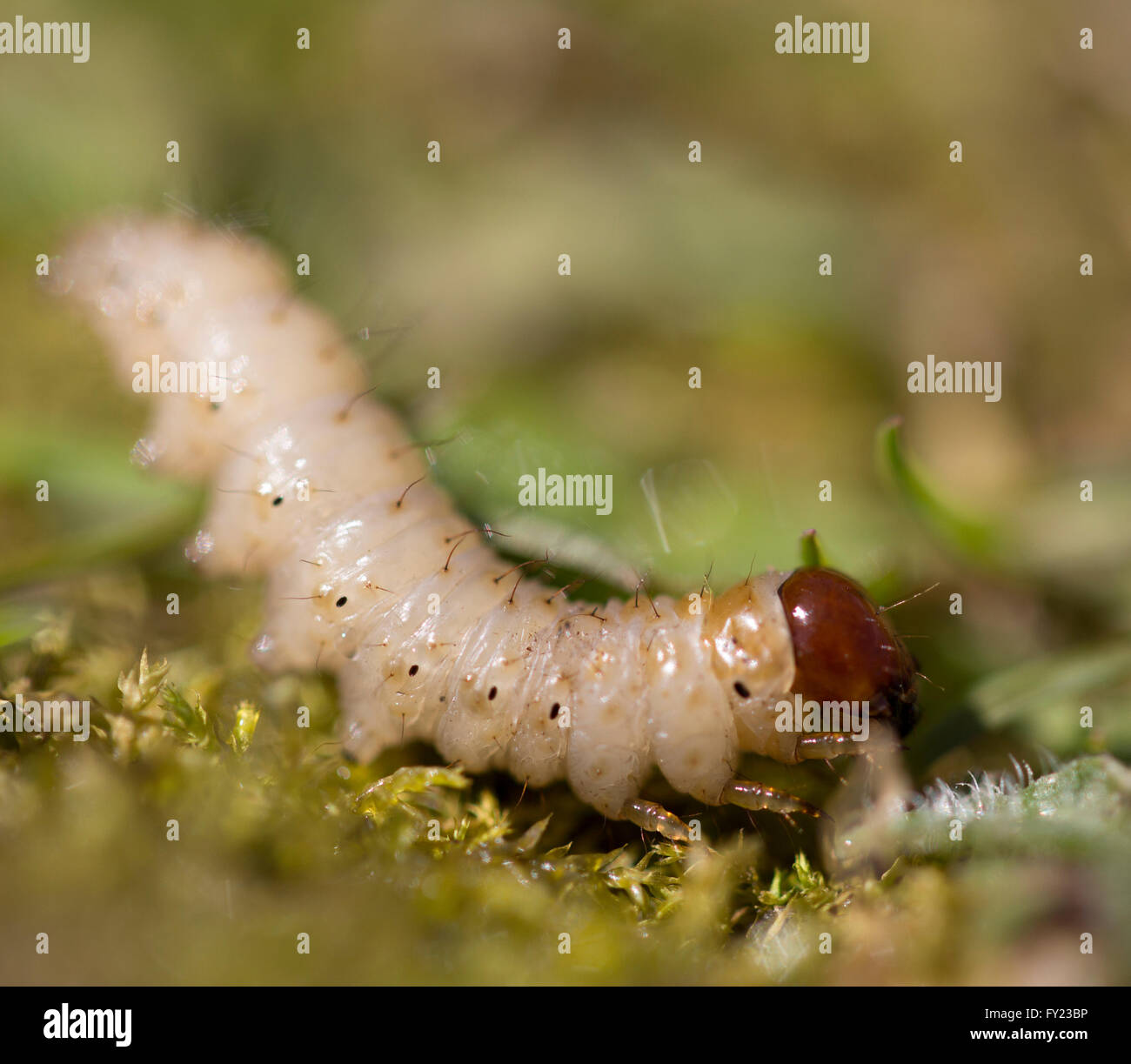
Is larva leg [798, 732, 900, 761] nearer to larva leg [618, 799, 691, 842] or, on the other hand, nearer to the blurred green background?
larva leg [618, 799, 691, 842]

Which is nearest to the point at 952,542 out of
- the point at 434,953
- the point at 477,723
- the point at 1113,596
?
the point at 1113,596

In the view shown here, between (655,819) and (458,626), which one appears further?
(458,626)

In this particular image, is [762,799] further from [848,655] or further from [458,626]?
[458,626]

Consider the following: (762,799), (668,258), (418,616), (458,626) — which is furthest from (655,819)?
(668,258)

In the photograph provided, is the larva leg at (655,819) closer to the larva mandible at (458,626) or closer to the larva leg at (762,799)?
the larva mandible at (458,626)

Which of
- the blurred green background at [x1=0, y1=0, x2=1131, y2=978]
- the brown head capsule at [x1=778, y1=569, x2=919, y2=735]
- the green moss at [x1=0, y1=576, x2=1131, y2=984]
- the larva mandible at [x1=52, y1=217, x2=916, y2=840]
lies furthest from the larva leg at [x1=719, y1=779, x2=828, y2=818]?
the blurred green background at [x1=0, y1=0, x2=1131, y2=978]

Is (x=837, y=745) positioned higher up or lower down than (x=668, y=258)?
lower down
